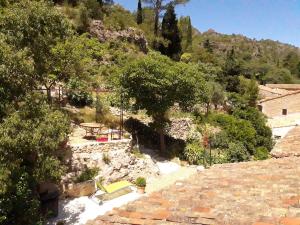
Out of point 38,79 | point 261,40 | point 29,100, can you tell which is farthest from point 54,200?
point 261,40

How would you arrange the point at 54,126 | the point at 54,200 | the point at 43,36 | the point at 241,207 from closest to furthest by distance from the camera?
1. the point at 241,207
2. the point at 54,126
3. the point at 54,200
4. the point at 43,36

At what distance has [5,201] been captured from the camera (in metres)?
12.7

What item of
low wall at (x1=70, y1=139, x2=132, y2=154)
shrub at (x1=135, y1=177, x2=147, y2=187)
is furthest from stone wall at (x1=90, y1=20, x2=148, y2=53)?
shrub at (x1=135, y1=177, x2=147, y2=187)

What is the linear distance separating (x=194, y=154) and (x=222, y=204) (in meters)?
19.3

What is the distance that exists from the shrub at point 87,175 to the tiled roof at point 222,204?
12.0 metres

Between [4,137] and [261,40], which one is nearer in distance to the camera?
[4,137]

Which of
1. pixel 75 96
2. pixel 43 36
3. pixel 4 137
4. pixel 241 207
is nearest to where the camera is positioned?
pixel 241 207

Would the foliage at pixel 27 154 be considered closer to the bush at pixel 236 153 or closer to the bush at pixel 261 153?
the bush at pixel 236 153

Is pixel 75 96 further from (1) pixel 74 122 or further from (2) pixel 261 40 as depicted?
(2) pixel 261 40

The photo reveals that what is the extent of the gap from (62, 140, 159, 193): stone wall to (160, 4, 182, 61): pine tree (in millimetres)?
24040

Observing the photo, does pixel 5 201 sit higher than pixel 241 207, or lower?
lower

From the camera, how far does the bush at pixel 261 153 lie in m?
27.4

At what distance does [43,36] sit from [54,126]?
21.3 feet

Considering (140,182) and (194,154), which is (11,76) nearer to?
(140,182)
